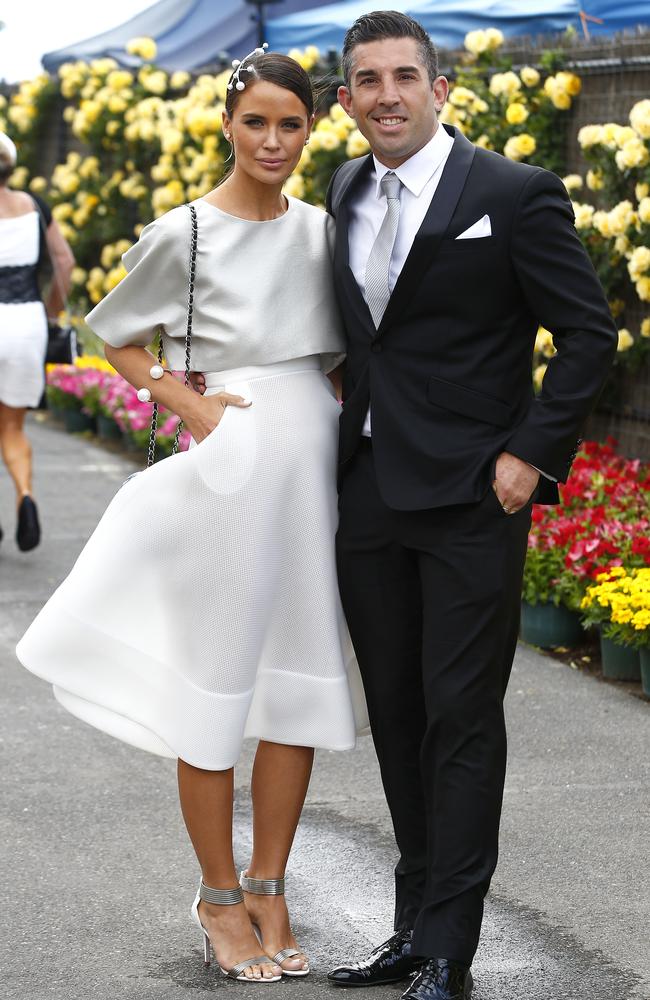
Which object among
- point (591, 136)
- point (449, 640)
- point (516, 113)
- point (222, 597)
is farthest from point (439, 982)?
point (516, 113)

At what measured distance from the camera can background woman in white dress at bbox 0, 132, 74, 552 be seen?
804cm

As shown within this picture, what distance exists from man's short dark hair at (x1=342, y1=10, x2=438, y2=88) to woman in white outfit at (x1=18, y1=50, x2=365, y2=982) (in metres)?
0.17

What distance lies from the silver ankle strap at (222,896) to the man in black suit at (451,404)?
435 millimetres

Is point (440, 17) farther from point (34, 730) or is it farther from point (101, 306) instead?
point (101, 306)

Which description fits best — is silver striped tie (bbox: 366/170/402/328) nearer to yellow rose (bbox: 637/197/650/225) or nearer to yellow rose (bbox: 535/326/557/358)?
yellow rose (bbox: 637/197/650/225)

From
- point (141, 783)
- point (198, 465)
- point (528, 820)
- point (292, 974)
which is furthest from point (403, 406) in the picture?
point (141, 783)

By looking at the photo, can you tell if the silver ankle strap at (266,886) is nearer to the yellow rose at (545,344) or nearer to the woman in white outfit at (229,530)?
the woman in white outfit at (229,530)

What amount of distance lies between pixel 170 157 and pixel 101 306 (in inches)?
391

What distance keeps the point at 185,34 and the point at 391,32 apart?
1415 cm

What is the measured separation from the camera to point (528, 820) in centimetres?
460

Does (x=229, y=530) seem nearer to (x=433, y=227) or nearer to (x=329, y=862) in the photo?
(x=433, y=227)

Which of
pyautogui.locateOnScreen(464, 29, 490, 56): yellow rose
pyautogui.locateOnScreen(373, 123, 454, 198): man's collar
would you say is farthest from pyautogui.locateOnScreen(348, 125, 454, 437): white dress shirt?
pyautogui.locateOnScreen(464, 29, 490, 56): yellow rose

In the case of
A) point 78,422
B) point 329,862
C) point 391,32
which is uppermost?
point 391,32

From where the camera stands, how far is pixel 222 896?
359 cm
